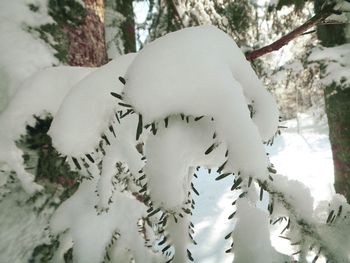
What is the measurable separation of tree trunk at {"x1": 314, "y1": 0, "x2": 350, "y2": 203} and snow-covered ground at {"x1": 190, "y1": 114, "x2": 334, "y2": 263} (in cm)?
146

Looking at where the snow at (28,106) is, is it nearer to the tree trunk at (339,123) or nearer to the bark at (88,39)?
the bark at (88,39)

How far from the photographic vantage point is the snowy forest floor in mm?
1238

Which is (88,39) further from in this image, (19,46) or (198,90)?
(198,90)

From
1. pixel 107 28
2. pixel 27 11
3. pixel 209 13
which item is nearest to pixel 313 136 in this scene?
pixel 209 13

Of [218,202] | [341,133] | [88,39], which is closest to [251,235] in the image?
[88,39]

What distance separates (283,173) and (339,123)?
827 centimetres

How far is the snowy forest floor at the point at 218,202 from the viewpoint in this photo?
4.06 ft

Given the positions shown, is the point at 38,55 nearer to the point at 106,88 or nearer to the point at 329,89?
the point at 106,88

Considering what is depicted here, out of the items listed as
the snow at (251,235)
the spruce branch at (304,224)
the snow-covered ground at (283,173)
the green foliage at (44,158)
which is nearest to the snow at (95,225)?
the green foliage at (44,158)

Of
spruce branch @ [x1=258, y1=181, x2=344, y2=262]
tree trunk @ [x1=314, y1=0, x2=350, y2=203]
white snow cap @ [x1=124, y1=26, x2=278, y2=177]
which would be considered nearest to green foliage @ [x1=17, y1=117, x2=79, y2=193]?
white snow cap @ [x1=124, y1=26, x2=278, y2=177]

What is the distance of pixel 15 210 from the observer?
128 centimetres

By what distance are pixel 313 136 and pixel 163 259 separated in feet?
59.9

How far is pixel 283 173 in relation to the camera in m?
12.5

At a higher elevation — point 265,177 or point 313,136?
point 265,177
